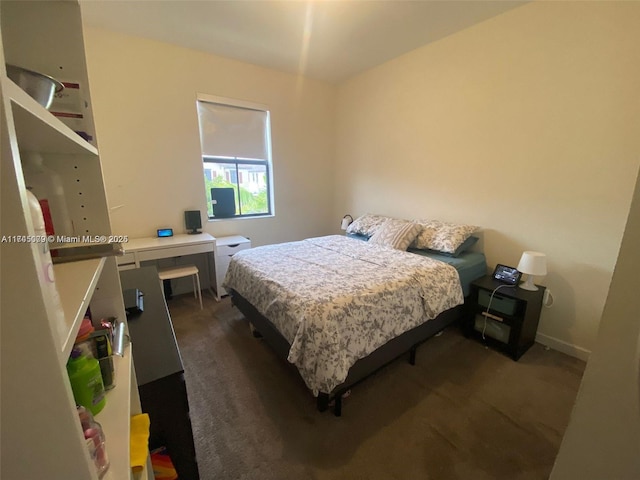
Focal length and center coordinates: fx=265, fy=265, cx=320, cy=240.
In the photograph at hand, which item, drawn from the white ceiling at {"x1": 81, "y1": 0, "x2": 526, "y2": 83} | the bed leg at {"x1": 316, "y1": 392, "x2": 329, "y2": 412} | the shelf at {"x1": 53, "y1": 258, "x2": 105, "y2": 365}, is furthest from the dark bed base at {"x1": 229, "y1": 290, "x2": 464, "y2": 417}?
the white ceiling at {"x1": 81, "y1": 0, "x2": 526, "y2": 83}

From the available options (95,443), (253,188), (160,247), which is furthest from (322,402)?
(253,188)

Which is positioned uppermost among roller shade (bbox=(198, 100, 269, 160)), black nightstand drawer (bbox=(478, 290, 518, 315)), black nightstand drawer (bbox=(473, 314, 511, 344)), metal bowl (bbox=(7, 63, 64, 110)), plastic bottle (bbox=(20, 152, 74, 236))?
roller shade (bbox=(198, 100, 269, 160))

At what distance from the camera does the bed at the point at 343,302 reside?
1.49m

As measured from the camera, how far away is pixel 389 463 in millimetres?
1340

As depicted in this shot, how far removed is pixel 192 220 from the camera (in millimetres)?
3094

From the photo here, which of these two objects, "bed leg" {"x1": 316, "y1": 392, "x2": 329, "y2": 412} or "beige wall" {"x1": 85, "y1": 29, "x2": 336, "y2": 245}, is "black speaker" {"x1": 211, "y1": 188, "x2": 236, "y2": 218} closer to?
"beige wall" {"x1": 85, "y1": 29, "x2": 336, "y2": 245}

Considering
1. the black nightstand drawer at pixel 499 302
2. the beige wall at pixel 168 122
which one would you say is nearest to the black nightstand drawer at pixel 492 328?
the black nightstand drawer at pixel 499 302

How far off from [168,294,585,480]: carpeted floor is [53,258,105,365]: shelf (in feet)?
4.07

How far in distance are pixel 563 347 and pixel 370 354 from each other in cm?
177

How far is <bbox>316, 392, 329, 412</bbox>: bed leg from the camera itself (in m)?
1.57

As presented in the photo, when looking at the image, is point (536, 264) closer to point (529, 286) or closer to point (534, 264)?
point (534, 264)

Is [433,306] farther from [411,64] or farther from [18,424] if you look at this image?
[411,64]

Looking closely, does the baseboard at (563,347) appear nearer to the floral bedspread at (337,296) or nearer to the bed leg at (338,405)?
the floral bedspread at (337,296)

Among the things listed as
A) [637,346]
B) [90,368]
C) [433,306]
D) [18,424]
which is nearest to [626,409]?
[637,346]
